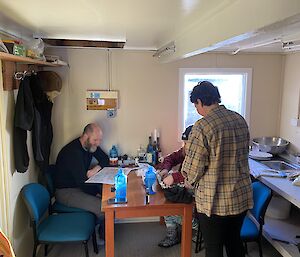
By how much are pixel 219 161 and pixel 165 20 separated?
95 centimetres

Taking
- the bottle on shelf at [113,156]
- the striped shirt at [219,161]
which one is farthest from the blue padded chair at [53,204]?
the striped shirt at [219,161]

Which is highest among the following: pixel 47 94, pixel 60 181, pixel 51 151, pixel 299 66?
pixel 299 66

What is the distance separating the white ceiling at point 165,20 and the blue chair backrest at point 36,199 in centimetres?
132

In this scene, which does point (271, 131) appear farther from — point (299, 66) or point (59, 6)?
point (59, 6)

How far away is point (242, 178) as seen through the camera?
202cm

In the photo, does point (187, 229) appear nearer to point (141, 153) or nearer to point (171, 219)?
point (171, 219)

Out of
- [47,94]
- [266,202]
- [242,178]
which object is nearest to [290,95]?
[266,202]

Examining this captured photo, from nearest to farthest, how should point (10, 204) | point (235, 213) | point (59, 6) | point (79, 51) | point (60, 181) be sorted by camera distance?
point (59, 6)
point (235, 213)
point (10, 204)
point (60, 181)
point (79, 51)

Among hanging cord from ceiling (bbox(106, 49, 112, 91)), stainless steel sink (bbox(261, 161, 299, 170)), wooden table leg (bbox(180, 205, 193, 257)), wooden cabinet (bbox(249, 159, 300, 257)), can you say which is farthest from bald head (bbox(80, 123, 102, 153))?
stainless steel sink (bbox(261, 161, 299, 170))

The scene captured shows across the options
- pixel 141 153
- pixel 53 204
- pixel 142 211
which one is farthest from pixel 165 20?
pixel 53 204

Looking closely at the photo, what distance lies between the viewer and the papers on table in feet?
9.45

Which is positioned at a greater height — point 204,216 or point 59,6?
point 59,6

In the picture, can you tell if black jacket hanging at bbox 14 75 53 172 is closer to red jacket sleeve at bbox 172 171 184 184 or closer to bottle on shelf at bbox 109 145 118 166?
bottle on shelf at bbox 109 145 118 166

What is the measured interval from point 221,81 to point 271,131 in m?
0.88
